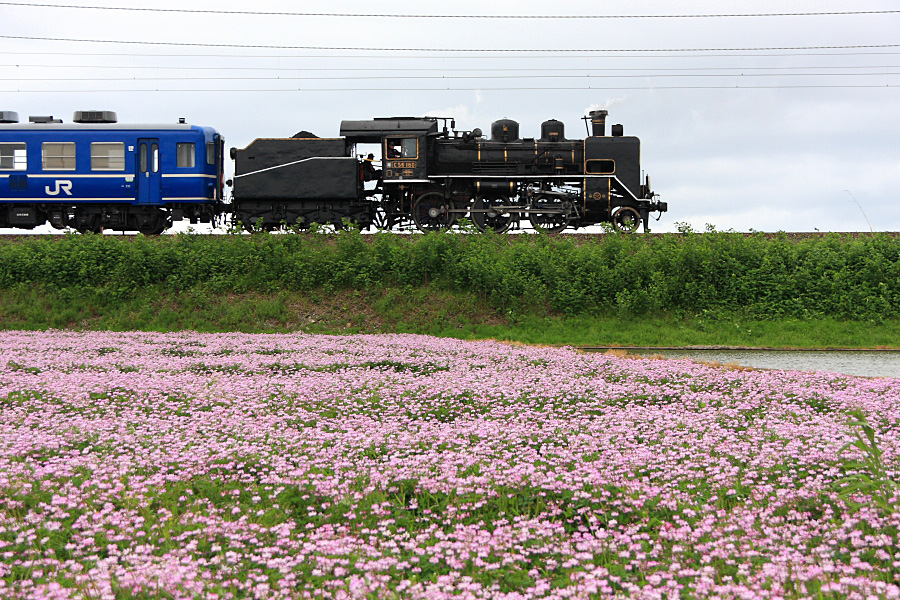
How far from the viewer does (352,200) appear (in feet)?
97.5

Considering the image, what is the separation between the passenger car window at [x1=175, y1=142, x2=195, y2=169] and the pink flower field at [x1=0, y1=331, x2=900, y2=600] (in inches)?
718

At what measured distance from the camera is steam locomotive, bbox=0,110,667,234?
96.0 ft

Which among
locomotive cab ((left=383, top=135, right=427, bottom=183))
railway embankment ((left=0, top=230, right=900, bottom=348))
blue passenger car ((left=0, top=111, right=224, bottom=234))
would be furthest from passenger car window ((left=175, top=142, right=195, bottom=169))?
locomotive cab ((left=383, top=135, right=427, bottom=183))

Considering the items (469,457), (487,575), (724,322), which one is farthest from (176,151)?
(487,575)

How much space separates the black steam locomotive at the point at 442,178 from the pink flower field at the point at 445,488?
1728 centimetres

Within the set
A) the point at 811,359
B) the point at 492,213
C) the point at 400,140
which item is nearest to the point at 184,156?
the point at 400,140

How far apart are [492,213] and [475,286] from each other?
478cm

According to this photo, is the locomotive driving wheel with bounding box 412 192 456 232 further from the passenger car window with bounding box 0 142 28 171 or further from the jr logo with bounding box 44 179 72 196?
the passenger car window with bounding box 0 142 28 171

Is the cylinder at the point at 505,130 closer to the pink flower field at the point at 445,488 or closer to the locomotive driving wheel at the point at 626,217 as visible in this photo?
the locomotive driving wheel at the point at 626,217

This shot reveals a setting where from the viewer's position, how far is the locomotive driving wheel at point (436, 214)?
2955cm

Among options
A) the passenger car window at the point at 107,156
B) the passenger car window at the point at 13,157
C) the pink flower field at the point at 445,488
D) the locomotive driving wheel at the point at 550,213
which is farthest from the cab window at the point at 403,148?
the pink flower field at the point at 445,488

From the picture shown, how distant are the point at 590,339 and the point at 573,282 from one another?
3032 mm

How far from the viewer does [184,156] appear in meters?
29.6

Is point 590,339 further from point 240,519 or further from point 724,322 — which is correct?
point 240,519
